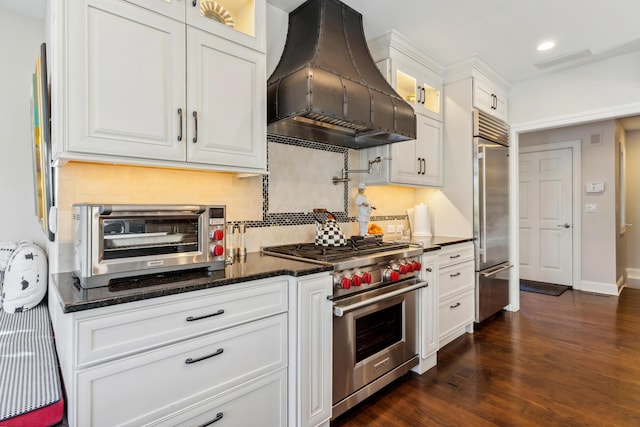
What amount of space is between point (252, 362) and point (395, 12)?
8.30ft

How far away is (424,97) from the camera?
3.17 m

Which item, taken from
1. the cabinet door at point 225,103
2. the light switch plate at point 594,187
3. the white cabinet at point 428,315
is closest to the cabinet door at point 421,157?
the white cabinet at point 428,315

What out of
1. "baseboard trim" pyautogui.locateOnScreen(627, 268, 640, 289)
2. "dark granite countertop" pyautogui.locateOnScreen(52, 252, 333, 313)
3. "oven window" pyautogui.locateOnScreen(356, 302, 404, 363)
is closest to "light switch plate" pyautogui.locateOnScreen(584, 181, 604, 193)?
"baseboard trim" pyautogui.locateOnScreen(627, 268, 640, 289)

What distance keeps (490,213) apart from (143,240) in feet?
10.6

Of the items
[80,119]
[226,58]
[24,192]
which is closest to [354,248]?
[226,58]

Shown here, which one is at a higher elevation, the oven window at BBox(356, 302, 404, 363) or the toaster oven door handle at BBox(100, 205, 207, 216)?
the toaster oven door handle at BBox(100, 205, 207, 216)

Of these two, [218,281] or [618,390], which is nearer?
[218,281]

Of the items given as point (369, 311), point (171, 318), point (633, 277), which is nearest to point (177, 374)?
point (171, 318)

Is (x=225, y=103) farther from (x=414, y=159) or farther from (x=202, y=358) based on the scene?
(x=414, y=159)

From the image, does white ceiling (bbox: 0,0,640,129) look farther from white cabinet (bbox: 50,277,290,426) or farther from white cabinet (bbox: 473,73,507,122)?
white cabinet (bbox: 50,277,290,426)

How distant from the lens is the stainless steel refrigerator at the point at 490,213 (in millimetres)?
3266

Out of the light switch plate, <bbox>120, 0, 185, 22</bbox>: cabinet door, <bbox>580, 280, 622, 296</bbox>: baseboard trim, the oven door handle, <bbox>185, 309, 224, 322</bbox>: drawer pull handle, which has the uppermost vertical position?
<bbox>120, 0, 185, 22</bbox>: cabinet door

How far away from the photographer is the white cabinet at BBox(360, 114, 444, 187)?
2861 millimetres

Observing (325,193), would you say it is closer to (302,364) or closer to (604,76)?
(302,364)
